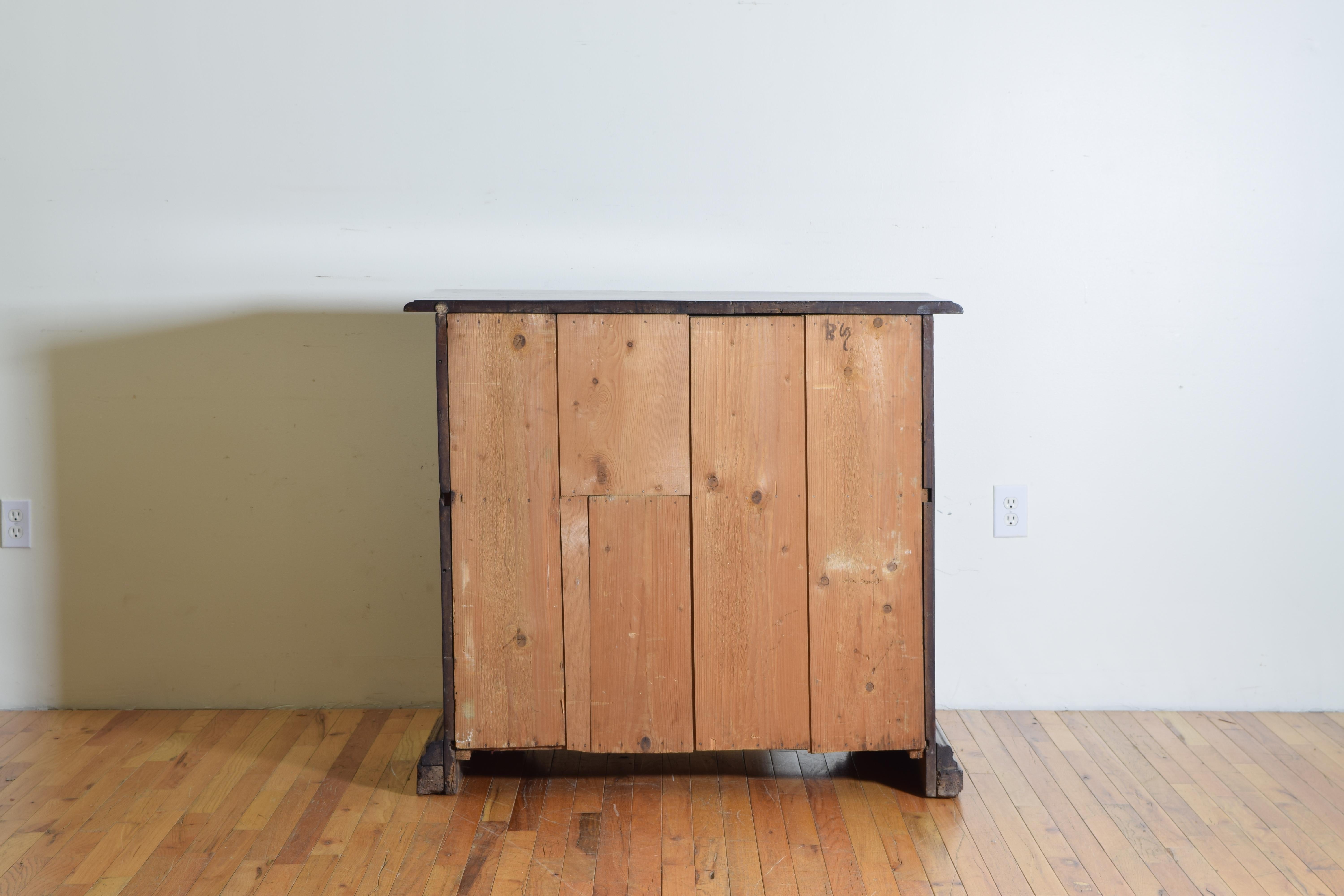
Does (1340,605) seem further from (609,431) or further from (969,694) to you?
(609,431)

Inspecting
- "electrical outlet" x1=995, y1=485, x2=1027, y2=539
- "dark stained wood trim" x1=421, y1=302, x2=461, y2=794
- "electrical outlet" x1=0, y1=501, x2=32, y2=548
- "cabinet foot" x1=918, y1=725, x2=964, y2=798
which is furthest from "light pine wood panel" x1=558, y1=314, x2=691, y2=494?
→ "electrical outlet" x1=0, y1=501, x2=32, y2=548

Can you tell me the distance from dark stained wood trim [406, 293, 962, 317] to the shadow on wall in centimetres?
51

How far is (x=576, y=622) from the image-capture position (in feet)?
5.18

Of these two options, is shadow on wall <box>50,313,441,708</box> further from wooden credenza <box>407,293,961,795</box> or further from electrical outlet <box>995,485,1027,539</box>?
electrical outlet <box>995,485,1027,539</box>

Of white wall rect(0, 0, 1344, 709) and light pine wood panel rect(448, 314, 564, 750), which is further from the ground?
white wall rect(0, 0, 1344, 709)

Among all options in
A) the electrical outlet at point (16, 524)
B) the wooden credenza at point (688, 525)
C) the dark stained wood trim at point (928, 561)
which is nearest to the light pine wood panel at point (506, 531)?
the wooden credenza at point (688, 525)

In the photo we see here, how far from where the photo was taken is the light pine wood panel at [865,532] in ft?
5.09

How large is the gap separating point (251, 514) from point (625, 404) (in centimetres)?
99

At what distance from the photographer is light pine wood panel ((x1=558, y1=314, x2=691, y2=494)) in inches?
60.7

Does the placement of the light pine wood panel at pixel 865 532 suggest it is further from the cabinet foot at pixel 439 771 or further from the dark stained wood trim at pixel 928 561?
the cabinet foot at pixel 439 771

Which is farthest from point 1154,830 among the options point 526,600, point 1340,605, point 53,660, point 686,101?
point 53,660

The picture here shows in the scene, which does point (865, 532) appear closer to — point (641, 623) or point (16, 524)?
point (641, 623)

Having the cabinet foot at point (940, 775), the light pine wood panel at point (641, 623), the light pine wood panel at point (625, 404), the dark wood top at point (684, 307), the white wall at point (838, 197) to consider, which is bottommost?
the cabinet foot at point (940, 775)

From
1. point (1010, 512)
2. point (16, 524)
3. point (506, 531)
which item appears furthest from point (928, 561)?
point (16, 524)
